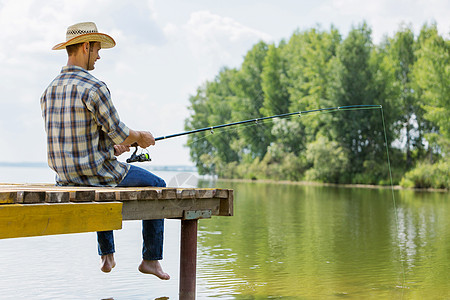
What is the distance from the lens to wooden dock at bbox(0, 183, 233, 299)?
3346mm

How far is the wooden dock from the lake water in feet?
2.55

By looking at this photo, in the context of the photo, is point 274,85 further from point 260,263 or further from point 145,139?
point 145,139

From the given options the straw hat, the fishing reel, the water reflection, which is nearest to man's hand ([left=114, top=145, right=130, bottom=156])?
Result: the fishing reel

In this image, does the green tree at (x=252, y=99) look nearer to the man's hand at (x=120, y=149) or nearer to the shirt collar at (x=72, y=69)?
the man's hand at (x=120, y=149)

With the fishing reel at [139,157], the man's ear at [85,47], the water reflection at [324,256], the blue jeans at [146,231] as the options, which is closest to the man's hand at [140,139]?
the blue jeans at [146,231]

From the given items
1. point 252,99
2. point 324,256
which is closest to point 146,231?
point 324,256

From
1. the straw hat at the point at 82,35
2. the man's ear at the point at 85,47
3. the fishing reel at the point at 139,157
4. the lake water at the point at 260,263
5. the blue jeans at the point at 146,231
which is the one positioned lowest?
the lake water at the point at 260,263

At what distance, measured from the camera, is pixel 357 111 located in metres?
41.3

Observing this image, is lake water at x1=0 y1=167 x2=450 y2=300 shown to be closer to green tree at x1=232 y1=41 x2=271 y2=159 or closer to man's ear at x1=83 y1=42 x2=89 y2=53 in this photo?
man's ear at x1=83 y1=42 x2=89 y2=53

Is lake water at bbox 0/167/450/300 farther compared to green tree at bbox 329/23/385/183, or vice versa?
green tree at bbox 329/23/385/183

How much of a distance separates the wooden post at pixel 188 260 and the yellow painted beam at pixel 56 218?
1088 millimetres

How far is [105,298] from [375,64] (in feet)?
125

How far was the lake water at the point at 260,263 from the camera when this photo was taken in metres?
6.07

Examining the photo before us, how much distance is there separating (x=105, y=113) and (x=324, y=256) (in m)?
4.90
